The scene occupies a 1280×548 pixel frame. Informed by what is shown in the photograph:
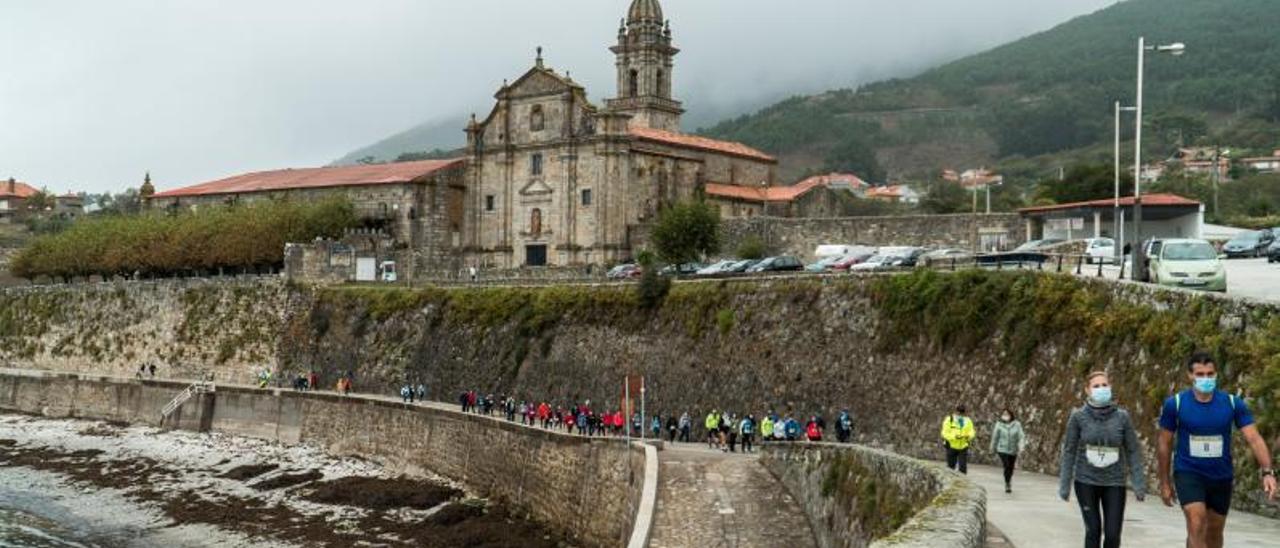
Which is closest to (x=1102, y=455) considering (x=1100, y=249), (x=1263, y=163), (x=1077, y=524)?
(x=1077, y=524)

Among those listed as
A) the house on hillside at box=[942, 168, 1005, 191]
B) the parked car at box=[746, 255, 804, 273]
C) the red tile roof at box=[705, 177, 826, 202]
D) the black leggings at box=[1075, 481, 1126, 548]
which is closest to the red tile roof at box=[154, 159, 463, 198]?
the red tile roof at box=[705, 177, 826, 202]

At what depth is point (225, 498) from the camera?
136 ft

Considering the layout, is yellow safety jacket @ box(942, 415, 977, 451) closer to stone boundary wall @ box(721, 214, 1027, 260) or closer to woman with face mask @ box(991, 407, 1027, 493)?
woman with face mask @ box(991, 407, 1027, 493)

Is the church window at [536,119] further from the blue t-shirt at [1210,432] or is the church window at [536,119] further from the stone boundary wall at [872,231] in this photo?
the blue t-shirt at [1210,432]

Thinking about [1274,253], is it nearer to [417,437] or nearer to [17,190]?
[417,437]

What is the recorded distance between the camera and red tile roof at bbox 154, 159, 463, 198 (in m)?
74.4

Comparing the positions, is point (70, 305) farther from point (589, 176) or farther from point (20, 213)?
point (20, 213)

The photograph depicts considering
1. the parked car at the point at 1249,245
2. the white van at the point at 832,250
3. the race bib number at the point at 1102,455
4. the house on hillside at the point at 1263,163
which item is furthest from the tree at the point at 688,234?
the house on hillside at the point at 1263,163

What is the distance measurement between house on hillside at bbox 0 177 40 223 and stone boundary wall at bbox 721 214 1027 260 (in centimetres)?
11907

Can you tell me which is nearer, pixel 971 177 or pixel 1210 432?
pixel 1210 432

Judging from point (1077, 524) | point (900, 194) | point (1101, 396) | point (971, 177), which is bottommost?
point (1077, 524)

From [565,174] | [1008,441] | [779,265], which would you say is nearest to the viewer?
[1008,441]

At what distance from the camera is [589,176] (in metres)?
69.1

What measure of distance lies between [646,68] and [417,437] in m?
51.6
